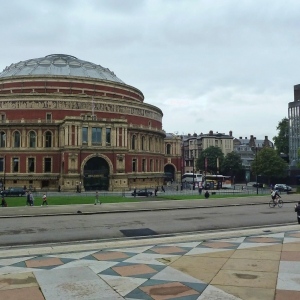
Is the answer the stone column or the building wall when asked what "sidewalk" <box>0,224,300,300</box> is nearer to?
the building wall

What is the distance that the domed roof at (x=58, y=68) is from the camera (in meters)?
75.8

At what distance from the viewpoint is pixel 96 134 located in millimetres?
62250

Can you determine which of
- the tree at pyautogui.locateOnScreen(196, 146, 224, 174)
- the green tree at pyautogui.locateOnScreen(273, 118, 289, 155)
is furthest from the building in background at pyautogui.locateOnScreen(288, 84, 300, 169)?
the tree at pyautogui.locateOnScreen(196, 146, 224, 174)

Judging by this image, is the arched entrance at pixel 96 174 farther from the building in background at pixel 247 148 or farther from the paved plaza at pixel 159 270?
the building in background at pixel 247 148

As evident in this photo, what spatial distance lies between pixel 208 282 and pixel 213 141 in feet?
400

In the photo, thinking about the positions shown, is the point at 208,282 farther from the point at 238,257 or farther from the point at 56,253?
the point at 56,253

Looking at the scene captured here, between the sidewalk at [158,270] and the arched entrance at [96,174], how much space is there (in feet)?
150

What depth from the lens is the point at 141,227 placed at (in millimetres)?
21609

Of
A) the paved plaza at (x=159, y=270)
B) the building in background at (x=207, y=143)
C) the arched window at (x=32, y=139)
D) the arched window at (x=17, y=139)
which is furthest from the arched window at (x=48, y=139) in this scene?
the building in background at (x=207, y=143)

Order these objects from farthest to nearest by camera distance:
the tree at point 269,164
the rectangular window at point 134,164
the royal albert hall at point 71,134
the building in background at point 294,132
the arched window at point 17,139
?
the building in background at point 294,132
the tree at point 269,164
the rectangular window at point 134,164
the arched window at point 17,139
the royal albert hall at point 71,134

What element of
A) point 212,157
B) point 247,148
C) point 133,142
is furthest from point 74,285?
point 247,148

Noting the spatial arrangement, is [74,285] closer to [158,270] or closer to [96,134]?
[158,270]

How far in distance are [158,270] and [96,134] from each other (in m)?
52.3

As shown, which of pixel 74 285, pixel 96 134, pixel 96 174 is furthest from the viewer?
pixel 96 134
